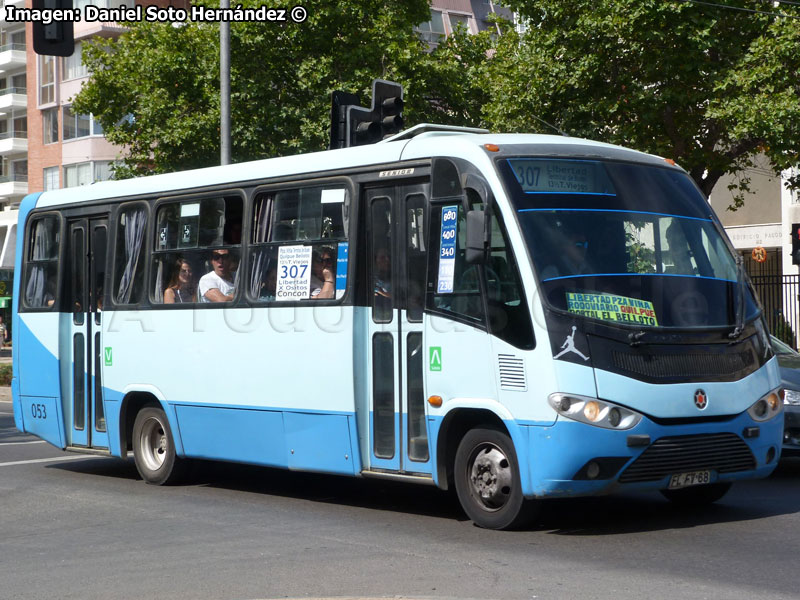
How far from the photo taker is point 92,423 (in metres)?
12.8

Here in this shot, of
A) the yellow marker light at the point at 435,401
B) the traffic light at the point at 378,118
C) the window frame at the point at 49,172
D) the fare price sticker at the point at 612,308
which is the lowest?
the yellow marker light at the point at 435,401

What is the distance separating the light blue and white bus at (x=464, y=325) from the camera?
331 inches

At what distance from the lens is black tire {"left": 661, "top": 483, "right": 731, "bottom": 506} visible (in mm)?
9672

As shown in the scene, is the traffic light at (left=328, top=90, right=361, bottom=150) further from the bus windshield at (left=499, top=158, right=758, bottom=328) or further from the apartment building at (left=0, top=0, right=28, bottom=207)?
the apartment building at (left=0, top=0, right=28, bottom=207)

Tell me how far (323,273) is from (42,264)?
463cm

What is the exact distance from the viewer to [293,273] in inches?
412

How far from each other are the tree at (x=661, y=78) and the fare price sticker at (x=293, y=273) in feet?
46.3

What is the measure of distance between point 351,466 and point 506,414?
5.73 ft

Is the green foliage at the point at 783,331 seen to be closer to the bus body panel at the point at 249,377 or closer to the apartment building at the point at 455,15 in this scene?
the bus body panel at the point at 249,377

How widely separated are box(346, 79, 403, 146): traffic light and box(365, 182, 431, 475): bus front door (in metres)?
5.29

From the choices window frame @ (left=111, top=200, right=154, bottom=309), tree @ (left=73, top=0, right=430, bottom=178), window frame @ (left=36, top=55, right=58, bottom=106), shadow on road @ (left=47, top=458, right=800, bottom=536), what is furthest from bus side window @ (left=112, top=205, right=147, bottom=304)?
window frame @ (left=36, top=55, right=58, bottom=106)

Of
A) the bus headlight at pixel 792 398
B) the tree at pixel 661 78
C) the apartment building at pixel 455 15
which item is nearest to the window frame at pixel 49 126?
the apartment building at pixel 455 15

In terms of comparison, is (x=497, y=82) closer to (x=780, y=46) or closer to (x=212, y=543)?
(x=780, y=46)

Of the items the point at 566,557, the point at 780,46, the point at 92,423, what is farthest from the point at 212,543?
the point at 780,46
